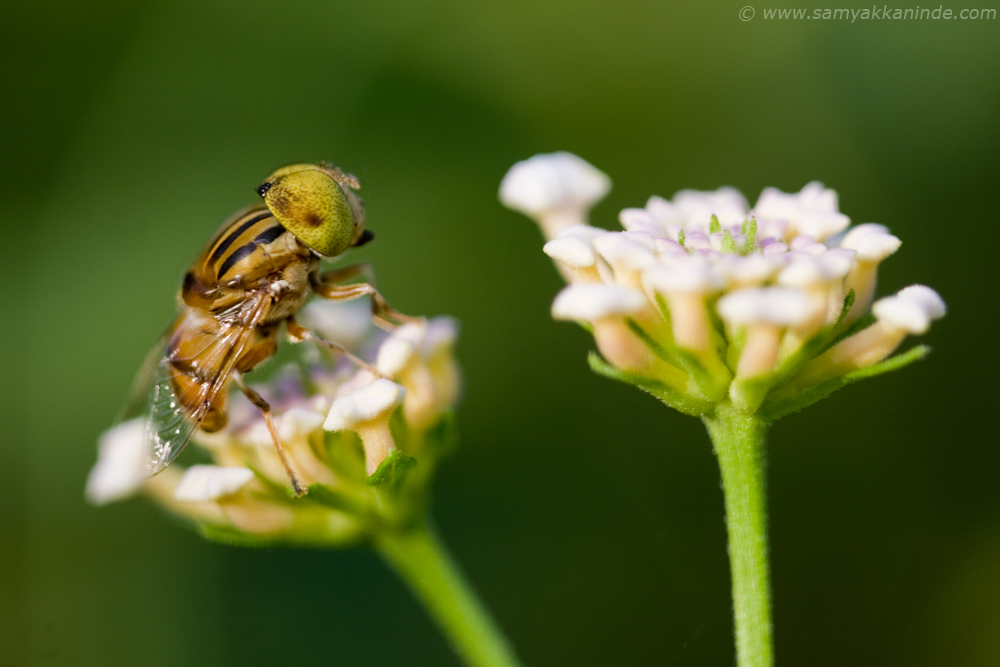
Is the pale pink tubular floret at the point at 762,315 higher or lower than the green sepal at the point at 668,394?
higher

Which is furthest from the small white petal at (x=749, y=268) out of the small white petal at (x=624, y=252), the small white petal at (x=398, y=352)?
the small white petal at (x=398, y=352)

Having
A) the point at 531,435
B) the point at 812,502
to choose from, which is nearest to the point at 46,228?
the point at 531,435

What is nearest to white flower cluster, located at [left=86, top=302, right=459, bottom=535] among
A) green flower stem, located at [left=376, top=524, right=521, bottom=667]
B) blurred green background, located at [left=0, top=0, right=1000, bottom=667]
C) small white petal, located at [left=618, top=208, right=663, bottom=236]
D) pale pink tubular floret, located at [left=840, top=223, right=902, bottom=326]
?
green flower stem, located at [left=376, top=524, right=521, bottom=667]

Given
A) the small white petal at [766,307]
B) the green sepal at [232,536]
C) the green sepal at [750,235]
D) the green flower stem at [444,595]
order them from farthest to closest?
the green flower stem at [444,595], the green sepal at [232,536], the green sepal at [750,235], the small white petal at [766,307]

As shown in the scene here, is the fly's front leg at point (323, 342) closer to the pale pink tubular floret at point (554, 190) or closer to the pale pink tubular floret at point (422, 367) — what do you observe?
the pale pink tubular floret at point (422, 367)

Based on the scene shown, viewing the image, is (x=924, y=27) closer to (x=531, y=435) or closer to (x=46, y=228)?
(x=531, y=435)
